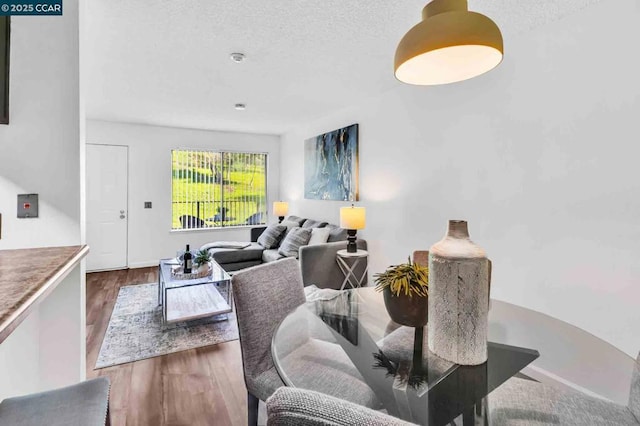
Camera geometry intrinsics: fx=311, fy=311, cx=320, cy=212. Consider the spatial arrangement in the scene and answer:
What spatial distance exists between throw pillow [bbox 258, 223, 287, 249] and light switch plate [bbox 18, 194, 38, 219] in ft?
11.1

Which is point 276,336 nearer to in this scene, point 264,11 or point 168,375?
point 168,375

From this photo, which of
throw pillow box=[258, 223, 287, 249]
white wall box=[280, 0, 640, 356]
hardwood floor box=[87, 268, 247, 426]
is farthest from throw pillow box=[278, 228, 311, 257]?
hardwood floor box=[87, 268, 247, 426]

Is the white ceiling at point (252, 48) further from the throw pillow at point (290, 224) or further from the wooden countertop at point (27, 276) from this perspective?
the throw pillow at point (290, 224)

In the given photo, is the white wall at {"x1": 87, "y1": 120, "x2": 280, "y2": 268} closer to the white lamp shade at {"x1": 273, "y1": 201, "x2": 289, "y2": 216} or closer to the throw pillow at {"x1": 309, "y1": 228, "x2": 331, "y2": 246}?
the white lamp shade at {"x1": 273, "y1": 201, "x2": 289, "y2": 216}

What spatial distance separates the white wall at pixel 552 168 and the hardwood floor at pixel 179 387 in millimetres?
2021

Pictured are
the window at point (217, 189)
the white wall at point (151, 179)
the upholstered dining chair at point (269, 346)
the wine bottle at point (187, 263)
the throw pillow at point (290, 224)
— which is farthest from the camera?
the window at point (217, 189)

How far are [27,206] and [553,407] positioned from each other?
7.48 feet

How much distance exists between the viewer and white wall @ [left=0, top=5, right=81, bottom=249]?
1.44 metres

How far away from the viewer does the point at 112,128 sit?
16.3ft

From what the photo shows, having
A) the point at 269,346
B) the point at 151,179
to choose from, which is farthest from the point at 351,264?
the point at 151,179

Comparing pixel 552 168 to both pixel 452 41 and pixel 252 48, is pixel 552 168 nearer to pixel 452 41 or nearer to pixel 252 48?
pixel 452 41

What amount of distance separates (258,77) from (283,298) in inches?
90.9

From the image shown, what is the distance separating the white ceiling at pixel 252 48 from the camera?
1.91 metres

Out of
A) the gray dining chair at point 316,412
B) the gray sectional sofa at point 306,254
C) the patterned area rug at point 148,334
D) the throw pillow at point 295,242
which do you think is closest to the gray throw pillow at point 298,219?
the gray sectional sofa at point 306,254
